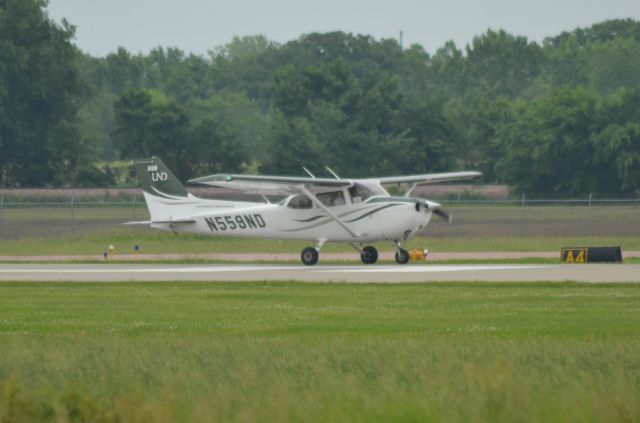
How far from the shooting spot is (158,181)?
39656 millimetres

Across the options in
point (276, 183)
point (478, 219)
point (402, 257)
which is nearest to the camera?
point (402, 257)

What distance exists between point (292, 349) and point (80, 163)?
7126 cm

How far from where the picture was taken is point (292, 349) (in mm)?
16672

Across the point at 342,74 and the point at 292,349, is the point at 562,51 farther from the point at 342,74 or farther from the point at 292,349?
the point at 292,349

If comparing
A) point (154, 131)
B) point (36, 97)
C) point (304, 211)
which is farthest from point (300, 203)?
point (36, 97)

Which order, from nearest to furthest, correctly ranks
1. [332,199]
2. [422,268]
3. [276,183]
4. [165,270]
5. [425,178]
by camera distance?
[422,268] → [165,270] → [276,183] → [332,199] → [425,178]

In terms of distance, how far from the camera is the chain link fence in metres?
52.7

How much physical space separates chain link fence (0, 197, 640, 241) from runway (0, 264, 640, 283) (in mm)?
14437

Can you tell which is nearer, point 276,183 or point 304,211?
point 276,183

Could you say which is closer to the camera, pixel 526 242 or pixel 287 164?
pixel 526 242

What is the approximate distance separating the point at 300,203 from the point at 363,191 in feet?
5.60

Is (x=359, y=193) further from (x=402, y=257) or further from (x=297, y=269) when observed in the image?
(x=297, y=269)

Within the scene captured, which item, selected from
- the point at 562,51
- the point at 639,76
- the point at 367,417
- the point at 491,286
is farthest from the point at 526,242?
the point at 562,51

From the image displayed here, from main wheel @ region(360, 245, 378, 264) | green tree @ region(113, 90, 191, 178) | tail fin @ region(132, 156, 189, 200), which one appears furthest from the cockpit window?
green tree @ region(113, 90, 191, 178)
